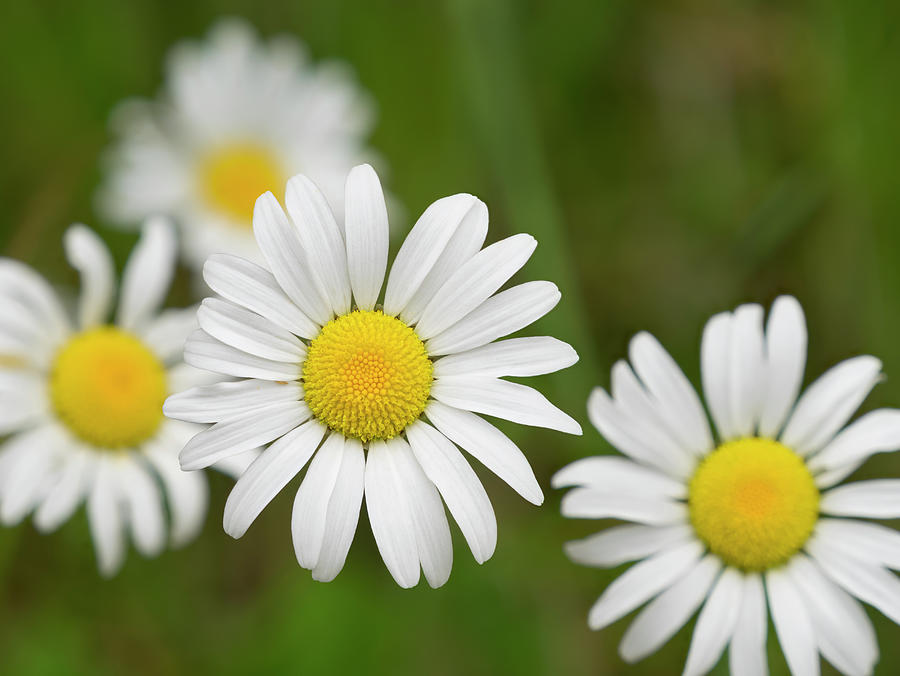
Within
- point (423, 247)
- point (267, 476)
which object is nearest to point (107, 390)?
point (267, 476)

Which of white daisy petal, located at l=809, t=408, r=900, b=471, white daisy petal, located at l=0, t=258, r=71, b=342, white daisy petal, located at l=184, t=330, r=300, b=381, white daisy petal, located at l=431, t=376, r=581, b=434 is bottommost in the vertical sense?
white daisy petal, located at l=809, t=408, r=900, b=471

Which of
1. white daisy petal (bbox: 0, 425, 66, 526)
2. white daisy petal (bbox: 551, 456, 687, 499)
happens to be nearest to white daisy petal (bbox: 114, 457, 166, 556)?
white daisy petal (bbox: 0, 425, 66, 526)

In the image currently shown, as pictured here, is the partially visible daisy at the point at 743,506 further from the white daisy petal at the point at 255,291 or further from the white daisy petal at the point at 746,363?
the white daisy petal at the point at 255,291

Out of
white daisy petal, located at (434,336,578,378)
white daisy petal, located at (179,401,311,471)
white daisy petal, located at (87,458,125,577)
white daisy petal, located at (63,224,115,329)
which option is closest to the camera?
white daisy petal, located at (179,401,311,471)

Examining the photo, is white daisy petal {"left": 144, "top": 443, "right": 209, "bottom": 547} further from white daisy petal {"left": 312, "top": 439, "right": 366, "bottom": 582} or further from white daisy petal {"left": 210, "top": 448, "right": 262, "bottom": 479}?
white daisy petal {"left": 312, "top": 439, "right": 366, "bottom": 582}

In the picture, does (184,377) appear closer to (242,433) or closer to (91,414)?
(91,414)

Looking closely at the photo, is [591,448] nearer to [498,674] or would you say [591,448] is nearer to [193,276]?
[498,674]
